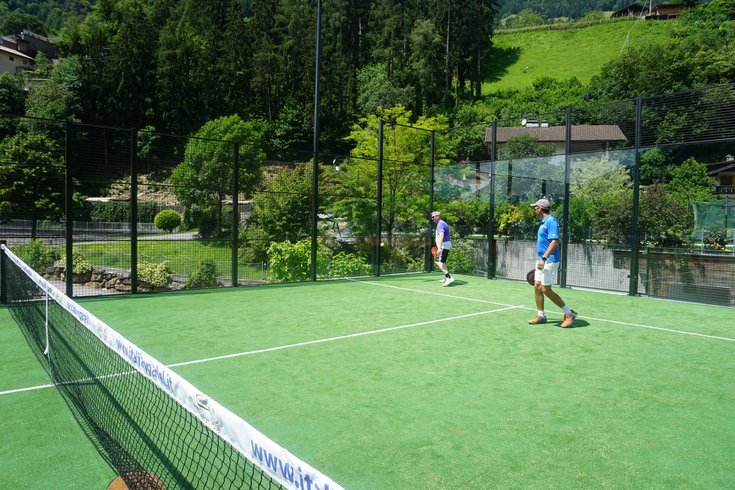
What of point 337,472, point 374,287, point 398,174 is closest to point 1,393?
point 337,472

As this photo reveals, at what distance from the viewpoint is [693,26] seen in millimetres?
72250

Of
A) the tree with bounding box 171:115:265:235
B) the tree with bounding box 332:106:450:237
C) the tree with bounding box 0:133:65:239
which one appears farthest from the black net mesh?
the tree with bounding box 332:106:450:237

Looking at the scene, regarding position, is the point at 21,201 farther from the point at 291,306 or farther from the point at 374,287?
the point at 374,287

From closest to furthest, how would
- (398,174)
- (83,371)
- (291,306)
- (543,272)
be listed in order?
(83,371) < (543,272) < (291,306) < (398,174)

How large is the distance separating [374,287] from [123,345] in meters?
9.52

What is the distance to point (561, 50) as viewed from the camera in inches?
3371

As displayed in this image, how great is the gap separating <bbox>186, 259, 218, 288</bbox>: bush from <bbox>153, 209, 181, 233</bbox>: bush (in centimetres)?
122

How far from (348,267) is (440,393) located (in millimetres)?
9971

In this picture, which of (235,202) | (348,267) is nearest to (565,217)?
(348,267)

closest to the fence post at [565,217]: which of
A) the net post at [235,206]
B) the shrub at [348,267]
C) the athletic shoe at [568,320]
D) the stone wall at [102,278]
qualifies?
the shrub at [348,267]

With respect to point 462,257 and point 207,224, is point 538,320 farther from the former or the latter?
point 207,224

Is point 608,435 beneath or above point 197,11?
beneath

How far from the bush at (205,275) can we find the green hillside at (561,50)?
66108mm

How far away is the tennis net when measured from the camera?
6.47 ft
